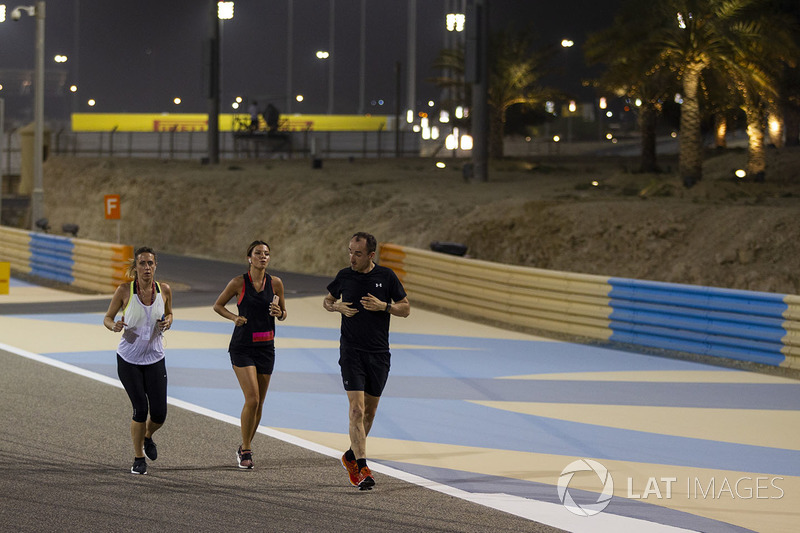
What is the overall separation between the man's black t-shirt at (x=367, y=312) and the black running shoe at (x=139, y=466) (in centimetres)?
177

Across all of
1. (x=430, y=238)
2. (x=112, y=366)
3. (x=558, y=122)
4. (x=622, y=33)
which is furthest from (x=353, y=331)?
(x=558, y=122)

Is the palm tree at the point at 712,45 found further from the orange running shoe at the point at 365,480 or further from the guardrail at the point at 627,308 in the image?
the orange running shoe at the point at 365,480

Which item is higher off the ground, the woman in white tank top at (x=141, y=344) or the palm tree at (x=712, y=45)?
the palm tree at (x=712, y=45)

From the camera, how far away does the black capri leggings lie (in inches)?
358

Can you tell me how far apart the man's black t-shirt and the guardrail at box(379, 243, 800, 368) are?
7252mm

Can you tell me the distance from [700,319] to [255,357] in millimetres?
8231

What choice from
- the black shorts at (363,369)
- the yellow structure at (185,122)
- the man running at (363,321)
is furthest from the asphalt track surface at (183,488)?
the yellow structure at (185,122)

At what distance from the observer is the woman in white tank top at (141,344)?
29.7ft

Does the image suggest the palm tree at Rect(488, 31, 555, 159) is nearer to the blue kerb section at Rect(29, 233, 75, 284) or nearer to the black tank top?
the blue kerb section at Rect(29, 233, 75, 284)
